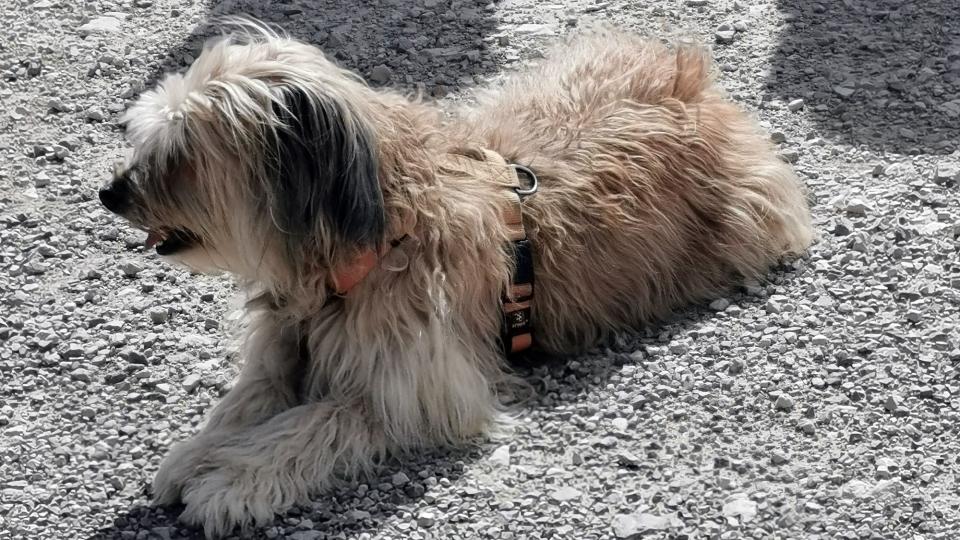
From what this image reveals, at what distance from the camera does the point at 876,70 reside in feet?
21.1

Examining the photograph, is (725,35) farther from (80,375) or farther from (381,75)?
(80,375)

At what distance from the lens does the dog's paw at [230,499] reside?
3910 mm

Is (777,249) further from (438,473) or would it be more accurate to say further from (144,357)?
(144,357)

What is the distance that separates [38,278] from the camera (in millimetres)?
5285

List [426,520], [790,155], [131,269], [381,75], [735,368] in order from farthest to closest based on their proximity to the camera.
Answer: [381,75] → [790,155] → [131,269] → [735,368] → [426,520]

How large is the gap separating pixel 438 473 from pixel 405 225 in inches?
30.7

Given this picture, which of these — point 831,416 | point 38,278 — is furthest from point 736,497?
point 38,278

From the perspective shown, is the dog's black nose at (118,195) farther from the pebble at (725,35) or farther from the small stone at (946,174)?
the pebble at (725,35)

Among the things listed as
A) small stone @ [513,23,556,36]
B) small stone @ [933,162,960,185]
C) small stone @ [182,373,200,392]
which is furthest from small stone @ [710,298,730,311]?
small stone @ [513,23,556,36]

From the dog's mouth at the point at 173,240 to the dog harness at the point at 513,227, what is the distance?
834 millimetres

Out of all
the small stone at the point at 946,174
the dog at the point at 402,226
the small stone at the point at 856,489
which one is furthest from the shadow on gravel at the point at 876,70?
the small stone at the point at 856,489

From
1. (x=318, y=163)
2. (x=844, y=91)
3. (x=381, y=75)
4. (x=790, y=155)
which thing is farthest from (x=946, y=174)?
(x=318, y=163)

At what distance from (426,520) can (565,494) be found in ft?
1.41

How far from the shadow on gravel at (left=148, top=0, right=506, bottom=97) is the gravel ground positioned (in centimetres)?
2
